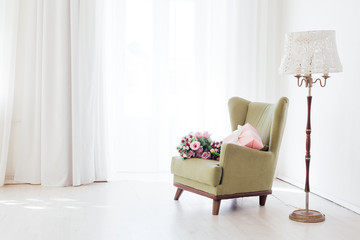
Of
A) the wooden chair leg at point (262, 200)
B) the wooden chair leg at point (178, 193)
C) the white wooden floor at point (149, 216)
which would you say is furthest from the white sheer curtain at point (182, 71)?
the wooden chair leg at point (262, 200)

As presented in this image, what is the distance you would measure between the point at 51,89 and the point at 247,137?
6.73 feet

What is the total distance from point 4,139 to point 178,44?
2053mm

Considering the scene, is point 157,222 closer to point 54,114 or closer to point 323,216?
point 323,216

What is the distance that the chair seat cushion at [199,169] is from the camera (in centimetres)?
339

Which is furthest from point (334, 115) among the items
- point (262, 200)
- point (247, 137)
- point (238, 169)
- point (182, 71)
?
point (182, 71)

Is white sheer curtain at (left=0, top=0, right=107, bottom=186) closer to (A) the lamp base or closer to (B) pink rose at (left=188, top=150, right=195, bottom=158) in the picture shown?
(B) pink rose at (left=188, top=150, right=195, bottom=158)

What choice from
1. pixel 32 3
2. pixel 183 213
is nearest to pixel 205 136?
pixel 183 213

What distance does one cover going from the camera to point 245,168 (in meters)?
3.52

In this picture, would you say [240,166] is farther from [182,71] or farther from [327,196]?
[182,71]

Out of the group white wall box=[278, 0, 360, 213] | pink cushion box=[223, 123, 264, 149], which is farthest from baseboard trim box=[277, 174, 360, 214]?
pink cushion box=[223, 123, 264, 149]

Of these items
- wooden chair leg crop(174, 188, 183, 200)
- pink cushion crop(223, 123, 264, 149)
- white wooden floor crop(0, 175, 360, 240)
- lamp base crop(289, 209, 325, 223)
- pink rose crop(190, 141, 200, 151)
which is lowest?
white wooden floor crop(0, 175, 360, 240)

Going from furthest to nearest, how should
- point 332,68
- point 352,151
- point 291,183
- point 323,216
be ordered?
1. point 291,183
2. point 352,151
3. point 323,216
4. point 332,68

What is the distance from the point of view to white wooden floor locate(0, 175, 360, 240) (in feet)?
9.70

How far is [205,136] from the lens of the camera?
3.82m
